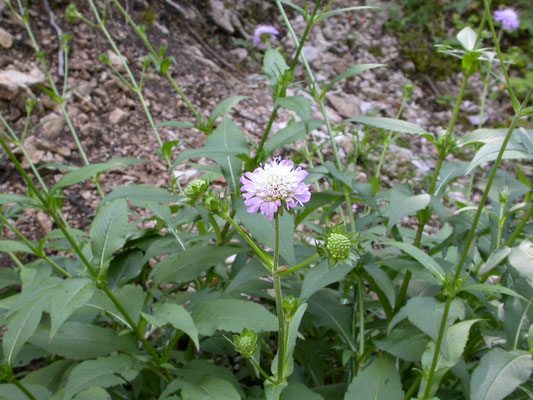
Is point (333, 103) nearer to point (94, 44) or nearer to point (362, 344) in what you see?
Answer: point (94, 44)

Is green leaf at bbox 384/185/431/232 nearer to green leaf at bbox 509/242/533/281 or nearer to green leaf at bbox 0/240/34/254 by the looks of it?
green leaf at bbox 509/242/533/281

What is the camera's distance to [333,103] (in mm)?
3230

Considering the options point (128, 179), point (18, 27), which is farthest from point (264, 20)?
point (128, 179)

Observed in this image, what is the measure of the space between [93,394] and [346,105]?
8.62 feet

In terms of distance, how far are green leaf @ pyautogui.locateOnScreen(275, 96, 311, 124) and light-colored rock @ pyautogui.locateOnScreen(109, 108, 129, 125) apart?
166cm

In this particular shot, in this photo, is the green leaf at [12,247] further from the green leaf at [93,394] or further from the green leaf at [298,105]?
the green leaf at [298,105]

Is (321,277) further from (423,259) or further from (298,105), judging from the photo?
(298,105)

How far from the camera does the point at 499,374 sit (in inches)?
40.1

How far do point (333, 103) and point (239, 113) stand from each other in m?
0.72

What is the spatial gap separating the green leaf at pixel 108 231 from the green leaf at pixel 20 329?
0.60 ft

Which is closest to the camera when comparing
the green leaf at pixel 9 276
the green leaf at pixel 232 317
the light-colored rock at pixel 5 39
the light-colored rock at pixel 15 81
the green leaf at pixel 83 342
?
the green leaf at pixel 232 317

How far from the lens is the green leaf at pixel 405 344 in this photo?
116 centimetres

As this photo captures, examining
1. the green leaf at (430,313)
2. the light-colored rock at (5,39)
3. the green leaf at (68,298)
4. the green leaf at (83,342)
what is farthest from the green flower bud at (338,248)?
the light-colored rock at (5,39)

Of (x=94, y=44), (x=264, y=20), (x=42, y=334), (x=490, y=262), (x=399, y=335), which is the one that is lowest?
(x=42, y=334)
